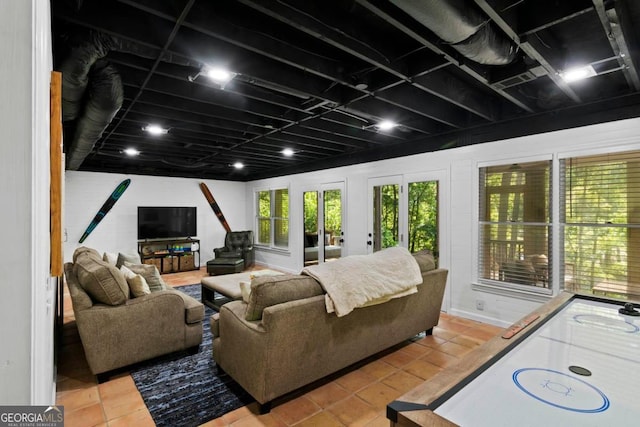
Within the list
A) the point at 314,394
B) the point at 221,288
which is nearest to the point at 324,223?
the point at 221,288

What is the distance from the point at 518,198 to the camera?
149 inches

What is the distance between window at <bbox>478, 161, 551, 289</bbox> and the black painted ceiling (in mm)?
500

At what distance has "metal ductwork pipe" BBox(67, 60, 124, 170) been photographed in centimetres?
234

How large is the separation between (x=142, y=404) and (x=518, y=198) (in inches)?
167

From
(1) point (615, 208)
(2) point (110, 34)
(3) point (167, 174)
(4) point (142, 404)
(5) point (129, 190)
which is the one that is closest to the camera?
(2) point (110, 34)

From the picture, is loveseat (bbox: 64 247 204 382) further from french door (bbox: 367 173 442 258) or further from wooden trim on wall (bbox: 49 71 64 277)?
french door (bbox: 367 173 442 258)

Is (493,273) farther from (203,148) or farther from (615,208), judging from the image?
(203,148)

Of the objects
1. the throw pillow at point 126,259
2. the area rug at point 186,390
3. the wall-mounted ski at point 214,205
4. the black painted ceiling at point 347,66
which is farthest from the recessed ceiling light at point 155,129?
the wall-mounted ski at point 214,205

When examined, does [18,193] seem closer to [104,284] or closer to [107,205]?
[104,284]

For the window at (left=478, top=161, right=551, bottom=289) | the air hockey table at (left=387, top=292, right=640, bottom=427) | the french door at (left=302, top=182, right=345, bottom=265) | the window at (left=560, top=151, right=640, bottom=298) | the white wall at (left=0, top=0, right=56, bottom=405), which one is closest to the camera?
the white wall at (left=0, top=0, right=56, bottom=405)

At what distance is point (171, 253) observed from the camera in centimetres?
716

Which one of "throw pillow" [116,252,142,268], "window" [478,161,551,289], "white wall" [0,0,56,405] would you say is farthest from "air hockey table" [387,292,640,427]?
"throw pillow" [116,252,142,268]

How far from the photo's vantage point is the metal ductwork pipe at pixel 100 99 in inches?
92.0

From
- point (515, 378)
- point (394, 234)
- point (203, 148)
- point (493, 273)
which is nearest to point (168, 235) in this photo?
point (203, 148)
